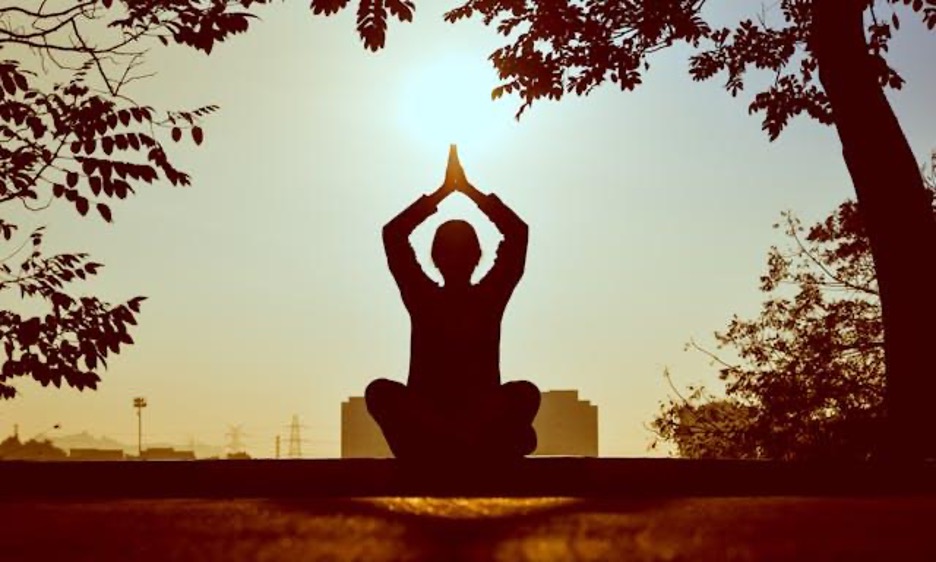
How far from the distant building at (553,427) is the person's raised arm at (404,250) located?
175 meters

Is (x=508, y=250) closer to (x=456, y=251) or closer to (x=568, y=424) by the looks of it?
(x=456, y=251)

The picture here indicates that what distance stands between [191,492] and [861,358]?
16841 millimetres

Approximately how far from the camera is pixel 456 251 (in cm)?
664

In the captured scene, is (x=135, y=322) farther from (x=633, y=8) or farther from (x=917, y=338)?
(x=633, y=8)

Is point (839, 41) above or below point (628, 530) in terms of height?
above

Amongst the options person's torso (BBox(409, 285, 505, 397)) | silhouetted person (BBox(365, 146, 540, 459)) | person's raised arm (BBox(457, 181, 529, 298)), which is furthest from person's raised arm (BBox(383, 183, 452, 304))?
person's raised arm (BBox(457, 181, 529, 298))

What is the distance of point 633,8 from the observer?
12.3 meters

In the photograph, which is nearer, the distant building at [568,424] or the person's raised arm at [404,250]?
the person's raised arm at [404,250]

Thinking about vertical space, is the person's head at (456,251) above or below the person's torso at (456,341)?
above

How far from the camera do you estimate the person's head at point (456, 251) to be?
21.8 feet

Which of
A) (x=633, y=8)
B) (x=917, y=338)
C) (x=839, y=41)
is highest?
(x=633, y=8)

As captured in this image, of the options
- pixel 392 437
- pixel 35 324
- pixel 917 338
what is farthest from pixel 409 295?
pixel 917 338

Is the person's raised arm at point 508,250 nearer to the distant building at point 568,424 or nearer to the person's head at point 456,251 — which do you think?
the person's head at point 456,251

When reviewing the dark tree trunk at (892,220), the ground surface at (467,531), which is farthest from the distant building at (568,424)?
the ground surface at (467,531)
